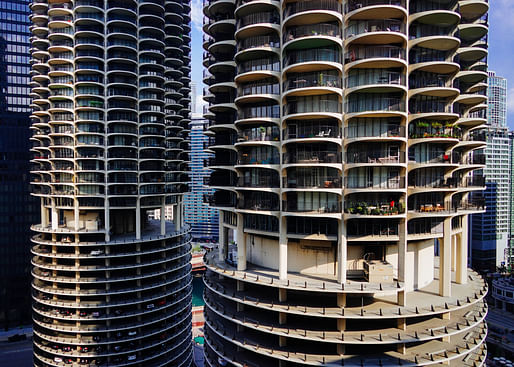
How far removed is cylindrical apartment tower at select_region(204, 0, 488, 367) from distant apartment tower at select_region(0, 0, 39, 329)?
8006cm

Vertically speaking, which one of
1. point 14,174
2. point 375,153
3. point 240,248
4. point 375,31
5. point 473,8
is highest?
point 473,8

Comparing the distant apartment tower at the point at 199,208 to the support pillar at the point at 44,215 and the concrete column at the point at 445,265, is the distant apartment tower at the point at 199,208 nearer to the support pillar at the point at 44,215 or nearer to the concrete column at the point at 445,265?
the support pillar at the point at 44,215

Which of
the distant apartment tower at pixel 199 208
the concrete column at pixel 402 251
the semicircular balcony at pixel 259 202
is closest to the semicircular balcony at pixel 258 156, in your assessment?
the semicircular balcony at pixel 259 202

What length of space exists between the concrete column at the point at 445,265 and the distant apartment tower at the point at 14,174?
100656 millimetres


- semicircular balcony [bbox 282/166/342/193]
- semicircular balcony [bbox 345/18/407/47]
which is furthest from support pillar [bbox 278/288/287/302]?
semicircular balcony [bbox 345/18/407/47]

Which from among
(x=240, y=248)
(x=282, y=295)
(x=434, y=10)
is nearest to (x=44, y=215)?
(x=240, y=248)

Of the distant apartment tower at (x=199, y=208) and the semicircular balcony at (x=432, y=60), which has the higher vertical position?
the semicircular balcony at (x=432, y=60)

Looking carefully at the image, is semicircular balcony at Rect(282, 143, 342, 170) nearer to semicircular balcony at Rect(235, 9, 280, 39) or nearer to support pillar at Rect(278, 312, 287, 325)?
semicircular balcony at Rect(235, 9, 280, 39)

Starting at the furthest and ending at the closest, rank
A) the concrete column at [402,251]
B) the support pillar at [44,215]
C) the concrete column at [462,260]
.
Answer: the support pillar at [44,215] < the concrete column at [462,260] < the concrete column at [402,251]

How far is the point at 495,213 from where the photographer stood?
126625 millimetres

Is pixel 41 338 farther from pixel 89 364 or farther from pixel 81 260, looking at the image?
pixel 81 260

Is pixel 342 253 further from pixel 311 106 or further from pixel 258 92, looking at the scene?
pixel 258 92

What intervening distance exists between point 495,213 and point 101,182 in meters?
137

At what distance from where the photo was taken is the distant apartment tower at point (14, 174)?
9112 cm
